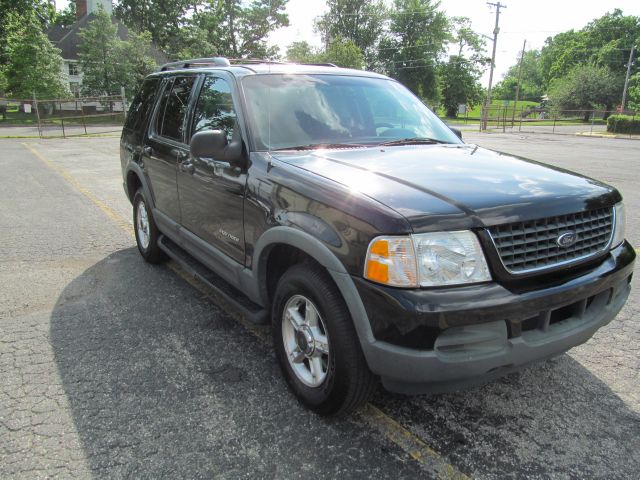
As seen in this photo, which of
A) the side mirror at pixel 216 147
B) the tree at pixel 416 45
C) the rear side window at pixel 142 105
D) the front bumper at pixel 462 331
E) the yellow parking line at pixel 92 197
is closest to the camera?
the front bumper at pixel 462 331

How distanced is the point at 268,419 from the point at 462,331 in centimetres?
118

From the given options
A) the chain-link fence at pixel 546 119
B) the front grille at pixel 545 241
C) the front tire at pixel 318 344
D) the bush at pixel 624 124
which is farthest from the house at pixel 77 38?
the front grille at pixel 545 241

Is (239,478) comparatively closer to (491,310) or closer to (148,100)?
(491,310)

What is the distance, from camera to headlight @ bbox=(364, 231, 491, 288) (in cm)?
210

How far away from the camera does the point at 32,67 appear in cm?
3678

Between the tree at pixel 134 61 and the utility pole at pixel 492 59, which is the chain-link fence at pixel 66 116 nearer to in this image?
the tree at pixel 134 61

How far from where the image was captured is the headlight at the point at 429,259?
2.10 meters

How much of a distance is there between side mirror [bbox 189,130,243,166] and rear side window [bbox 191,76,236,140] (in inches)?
11.1

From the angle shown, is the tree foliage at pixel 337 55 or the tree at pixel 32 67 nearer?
the tree at pixel 32 67

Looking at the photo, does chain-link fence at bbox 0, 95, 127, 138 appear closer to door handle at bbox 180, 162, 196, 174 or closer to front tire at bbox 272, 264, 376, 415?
door handle at bbox 180, 162, 196, 174

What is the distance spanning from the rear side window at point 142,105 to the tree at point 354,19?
223 ft

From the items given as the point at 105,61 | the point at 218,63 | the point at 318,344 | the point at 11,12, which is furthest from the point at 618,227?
the point at 11,12

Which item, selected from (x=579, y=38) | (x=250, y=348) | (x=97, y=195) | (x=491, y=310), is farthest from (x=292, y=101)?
(x=579, y=38)

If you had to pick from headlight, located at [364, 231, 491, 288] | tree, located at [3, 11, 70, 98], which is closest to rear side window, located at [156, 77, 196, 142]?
headlight, located at [364, 231, 491, 288]
